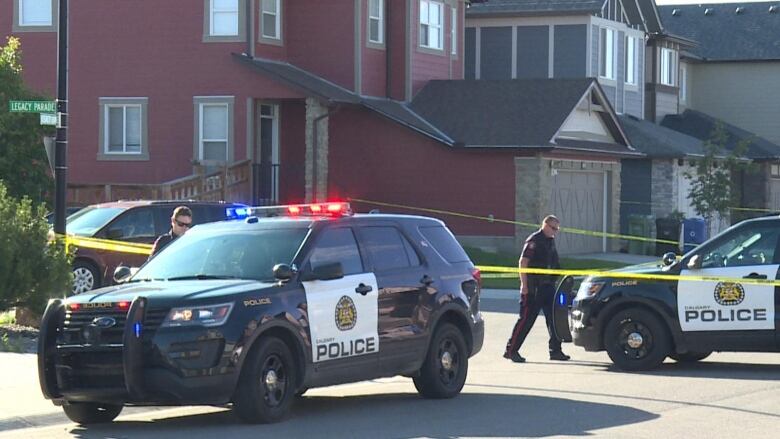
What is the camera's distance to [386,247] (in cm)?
1348

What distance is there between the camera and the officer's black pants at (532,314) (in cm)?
1745

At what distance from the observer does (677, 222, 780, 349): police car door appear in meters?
15.7

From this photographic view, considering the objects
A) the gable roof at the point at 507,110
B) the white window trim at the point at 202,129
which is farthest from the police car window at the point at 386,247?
the white window trim at the point at 202,129

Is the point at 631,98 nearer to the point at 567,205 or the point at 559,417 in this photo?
the point at 567,205

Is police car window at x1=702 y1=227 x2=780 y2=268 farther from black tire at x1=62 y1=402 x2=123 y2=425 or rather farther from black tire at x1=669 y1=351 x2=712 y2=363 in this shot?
black tire at x1=62 y1=402 x2=123 y2=425

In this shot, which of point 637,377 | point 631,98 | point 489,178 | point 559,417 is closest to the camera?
point 559,417

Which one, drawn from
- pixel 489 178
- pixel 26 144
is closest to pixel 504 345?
pixel 26 144

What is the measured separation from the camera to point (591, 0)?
45.4 m

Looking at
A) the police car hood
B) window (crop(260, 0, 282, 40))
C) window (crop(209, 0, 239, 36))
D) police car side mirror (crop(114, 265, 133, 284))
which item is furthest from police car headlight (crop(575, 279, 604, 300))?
window (crop(260, 0, 282, 40))

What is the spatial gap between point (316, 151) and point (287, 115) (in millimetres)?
1930

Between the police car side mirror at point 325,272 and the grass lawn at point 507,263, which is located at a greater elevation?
the police car side mirror at point 325,272

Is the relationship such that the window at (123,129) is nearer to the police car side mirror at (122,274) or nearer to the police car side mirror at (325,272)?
the police car side mirror at (122,274)

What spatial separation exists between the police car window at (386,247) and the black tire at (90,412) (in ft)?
8.83

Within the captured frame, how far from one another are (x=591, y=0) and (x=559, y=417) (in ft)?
113
